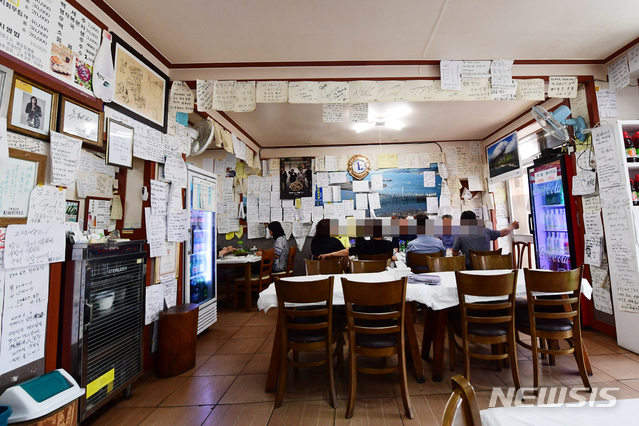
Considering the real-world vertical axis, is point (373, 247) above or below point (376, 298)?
above

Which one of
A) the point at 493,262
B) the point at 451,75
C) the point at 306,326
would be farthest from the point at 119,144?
the point at 493,262

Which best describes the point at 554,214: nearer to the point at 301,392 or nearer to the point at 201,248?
the point at 301,392

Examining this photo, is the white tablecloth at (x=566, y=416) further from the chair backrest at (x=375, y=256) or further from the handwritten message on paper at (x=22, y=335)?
the chair backrest at (x=375, y=256)

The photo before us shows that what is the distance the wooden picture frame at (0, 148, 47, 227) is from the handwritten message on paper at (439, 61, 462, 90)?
3.61 metres


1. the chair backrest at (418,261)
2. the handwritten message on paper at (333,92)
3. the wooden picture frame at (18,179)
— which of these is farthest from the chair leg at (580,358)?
the wooden picture frame at (18,179)

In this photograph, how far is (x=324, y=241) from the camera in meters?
4.56

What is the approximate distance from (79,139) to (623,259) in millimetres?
5051

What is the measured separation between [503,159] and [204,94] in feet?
16.7

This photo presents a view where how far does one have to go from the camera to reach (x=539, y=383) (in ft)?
7.68

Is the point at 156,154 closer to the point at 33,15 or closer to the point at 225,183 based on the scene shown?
the point at 33,15

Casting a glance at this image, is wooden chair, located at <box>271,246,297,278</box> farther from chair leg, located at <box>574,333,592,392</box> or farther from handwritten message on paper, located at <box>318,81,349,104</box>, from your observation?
chair leg, located at <box>574,333,592,392</box>

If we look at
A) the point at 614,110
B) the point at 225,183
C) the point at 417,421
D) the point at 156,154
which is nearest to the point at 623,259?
the point at 614,110

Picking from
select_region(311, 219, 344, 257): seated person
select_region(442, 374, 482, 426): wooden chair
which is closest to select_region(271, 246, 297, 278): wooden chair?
select_region(311, 219, 344, 257): seated person

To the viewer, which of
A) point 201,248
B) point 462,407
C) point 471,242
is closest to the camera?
point 462,407
